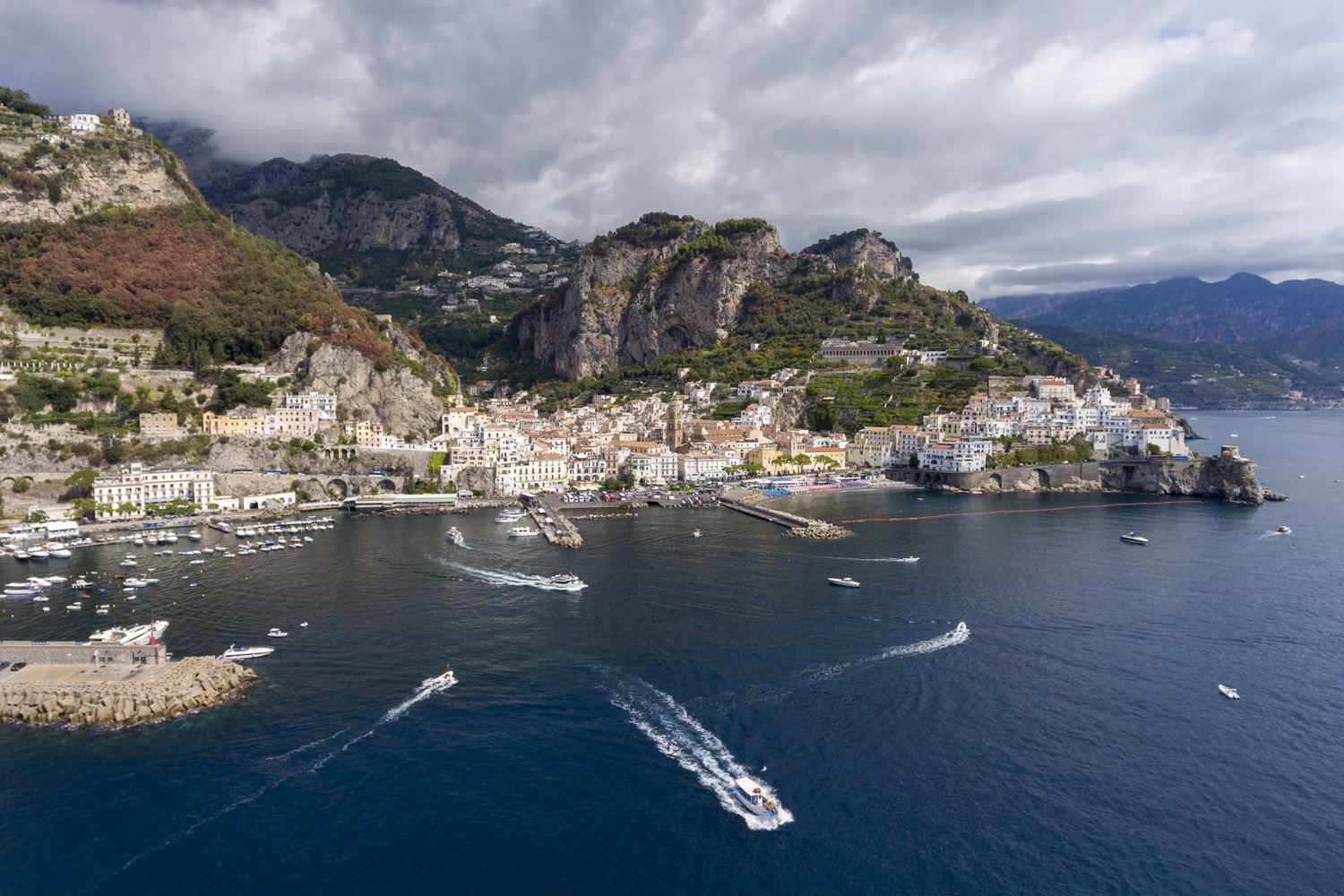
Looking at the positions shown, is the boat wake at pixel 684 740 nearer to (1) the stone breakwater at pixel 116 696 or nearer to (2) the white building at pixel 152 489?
(1) the stone breakwater at pixel 116 696

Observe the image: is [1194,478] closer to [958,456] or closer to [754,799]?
[958,456]

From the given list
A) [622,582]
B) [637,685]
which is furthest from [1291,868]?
[622,582]

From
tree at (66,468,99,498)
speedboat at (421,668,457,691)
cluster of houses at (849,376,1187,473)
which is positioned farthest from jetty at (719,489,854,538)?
tree at (66,468,99,498)

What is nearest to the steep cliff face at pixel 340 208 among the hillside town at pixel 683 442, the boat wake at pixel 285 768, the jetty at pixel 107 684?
the hillside town at pixel 683 442

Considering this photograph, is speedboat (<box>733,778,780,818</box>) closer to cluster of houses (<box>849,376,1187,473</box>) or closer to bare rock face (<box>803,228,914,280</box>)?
cluster of houses (<box>849,376,1187,473</box>)

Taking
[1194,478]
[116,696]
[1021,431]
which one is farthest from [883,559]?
[1021,431]

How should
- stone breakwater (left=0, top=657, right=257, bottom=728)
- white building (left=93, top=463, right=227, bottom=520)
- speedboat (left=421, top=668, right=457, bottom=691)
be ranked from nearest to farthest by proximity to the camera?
stone breakwater (left=0, top=657, right=257, bottom=728) < speedboat (left=421, top=668, right=457, bottom=691) < white building (left=93, top=463, right=227, bottom=520)

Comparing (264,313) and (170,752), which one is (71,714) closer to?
(170,752)
